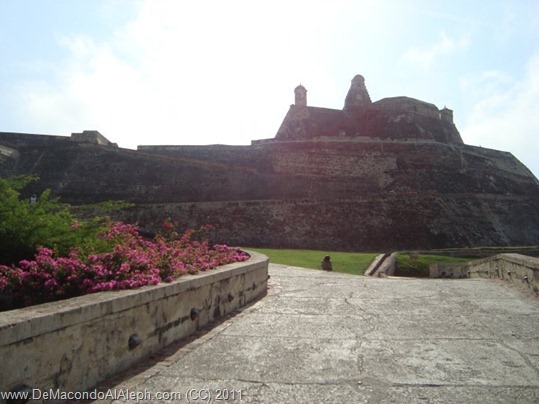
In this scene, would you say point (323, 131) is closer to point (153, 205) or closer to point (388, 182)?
point (388, 182)

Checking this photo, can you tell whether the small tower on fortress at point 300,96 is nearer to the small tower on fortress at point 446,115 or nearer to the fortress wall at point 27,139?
the small tower on fortress at point 446,115

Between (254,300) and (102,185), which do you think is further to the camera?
(102,185)

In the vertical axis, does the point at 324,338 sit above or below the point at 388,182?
below

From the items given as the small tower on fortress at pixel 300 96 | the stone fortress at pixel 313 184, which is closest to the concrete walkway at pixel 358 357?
the stone fortress at pixel 313 184

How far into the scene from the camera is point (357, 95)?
4144cm

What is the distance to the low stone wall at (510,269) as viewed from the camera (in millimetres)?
7609

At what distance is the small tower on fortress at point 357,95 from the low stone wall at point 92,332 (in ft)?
124

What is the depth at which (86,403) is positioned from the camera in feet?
10.1

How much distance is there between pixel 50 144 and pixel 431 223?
24.2 m

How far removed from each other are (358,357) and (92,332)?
2.24 m

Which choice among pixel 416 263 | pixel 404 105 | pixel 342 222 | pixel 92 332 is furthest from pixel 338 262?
pixel 404 105

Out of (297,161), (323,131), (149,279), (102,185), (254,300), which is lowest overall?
(254,300)

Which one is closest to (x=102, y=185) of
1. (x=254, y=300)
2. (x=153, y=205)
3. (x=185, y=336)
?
(x=153, y=205)

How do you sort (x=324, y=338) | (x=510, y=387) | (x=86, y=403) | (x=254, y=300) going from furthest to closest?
(x=254, y=300)
(x=324, y=338)
(x=510, y=387)
(x=86, y=403)
